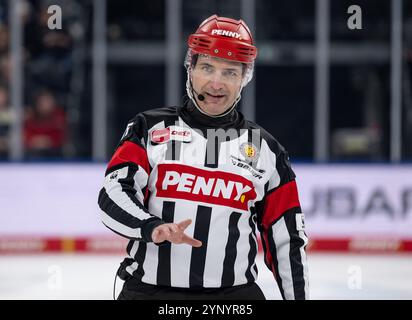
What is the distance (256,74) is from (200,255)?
579 centimetres

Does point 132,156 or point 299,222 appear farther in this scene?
point 299,222

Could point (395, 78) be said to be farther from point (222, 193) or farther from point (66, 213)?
point (222, 193)

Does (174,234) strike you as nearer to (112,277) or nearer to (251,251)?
(251,251)

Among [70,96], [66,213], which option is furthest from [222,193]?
[70,96]

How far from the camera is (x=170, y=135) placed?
186cm

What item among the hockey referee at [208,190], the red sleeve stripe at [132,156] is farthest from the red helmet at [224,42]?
the red sleeve stripe at [132,156]

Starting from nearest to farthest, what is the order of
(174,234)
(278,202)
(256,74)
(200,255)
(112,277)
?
1. (174,234)
2. (200,255)
3. (278,202)
4. (112,277)
5. (256,74)

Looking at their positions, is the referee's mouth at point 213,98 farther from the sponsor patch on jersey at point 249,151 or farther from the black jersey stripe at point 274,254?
the black jersey stripe at point 274,254

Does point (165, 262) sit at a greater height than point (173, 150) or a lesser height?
lesser

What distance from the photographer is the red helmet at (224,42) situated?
1854 millimetres

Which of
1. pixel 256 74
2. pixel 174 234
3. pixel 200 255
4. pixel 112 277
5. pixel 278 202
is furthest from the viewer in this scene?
pixel 256 74

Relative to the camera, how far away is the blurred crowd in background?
23.7ft

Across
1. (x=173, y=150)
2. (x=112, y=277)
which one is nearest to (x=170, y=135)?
(x=173, y=150)

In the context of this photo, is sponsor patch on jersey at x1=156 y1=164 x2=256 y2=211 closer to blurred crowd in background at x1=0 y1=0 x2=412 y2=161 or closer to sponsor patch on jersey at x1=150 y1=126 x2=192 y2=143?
sponsor patch on jersey at x1=150 y1=126 x2=192 y2=143
